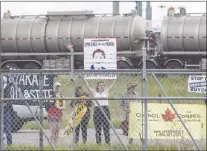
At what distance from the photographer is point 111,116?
11133 millimetres

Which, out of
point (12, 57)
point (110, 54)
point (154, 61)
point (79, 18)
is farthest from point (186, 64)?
point (110, 54)

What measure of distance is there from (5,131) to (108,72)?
2.49 m

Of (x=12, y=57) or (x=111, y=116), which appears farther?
(x=12, y=57)

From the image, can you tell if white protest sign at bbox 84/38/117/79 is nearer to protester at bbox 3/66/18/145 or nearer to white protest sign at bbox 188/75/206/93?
protester at bbox 3/66/18/145

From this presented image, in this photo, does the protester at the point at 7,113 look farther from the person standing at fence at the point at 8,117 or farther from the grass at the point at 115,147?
the grass at the point at 115,147

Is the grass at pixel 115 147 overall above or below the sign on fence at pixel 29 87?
below

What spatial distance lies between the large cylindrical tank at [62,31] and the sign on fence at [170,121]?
20.8 metres

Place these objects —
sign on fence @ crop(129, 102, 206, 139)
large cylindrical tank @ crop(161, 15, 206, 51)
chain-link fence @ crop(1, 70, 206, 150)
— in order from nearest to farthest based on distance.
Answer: sign on fence @ crop(129, 102, 206, 139)
chain-link fence @ crop(1, 70, 206, 150)
large cylindrical tank @ crop(161, 15, 206, 51)

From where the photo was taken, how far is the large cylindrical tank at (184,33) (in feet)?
102

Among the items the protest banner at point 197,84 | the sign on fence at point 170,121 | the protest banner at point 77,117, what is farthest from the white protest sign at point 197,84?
the protest banner at point 77,117

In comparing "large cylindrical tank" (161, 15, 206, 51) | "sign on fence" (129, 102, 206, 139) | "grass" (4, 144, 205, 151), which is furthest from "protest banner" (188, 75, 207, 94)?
"large cylindrical tank" (161, 15, 206, 51)

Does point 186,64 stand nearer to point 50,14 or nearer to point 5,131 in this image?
point 50,14

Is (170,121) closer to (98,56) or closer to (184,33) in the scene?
(98,56)

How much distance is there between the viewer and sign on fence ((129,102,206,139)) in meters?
9.23
